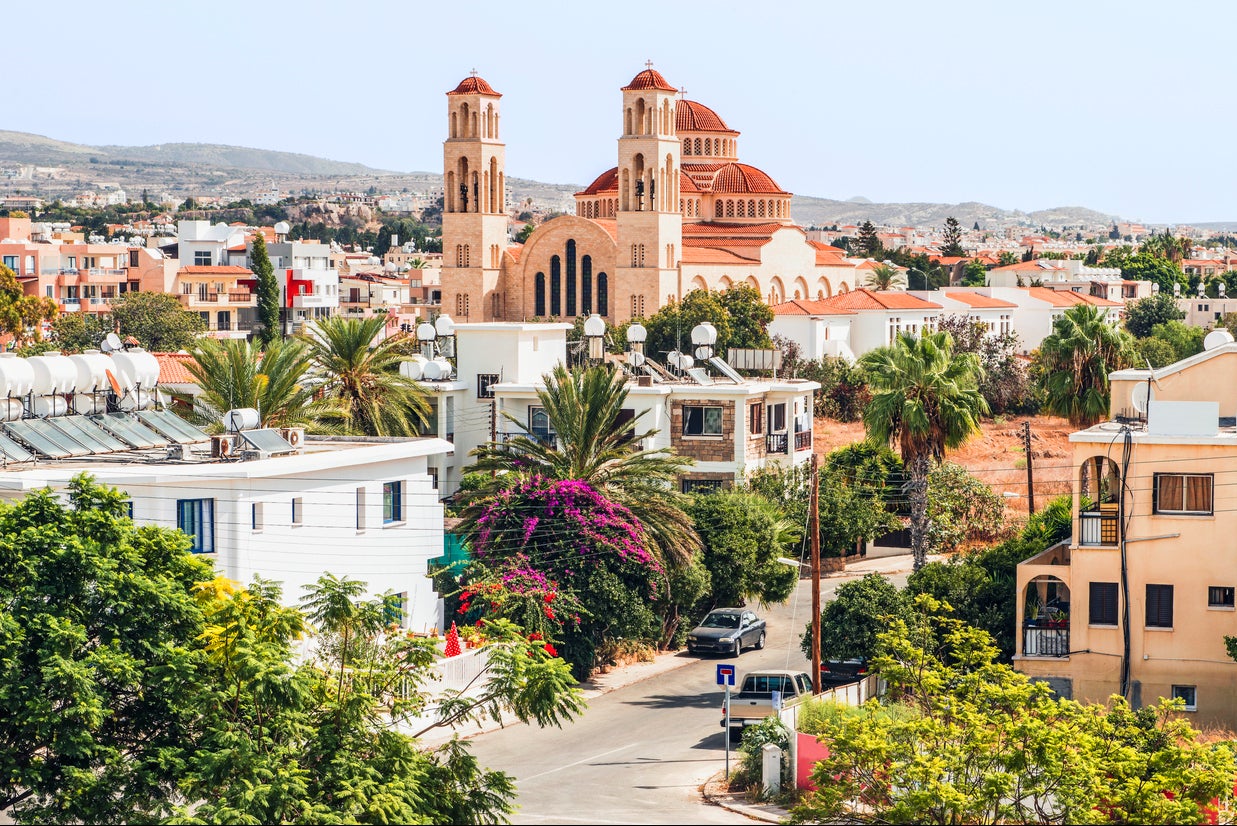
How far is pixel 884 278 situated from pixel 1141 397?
288 ft

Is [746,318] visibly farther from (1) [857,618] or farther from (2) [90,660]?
(2) [90,660]

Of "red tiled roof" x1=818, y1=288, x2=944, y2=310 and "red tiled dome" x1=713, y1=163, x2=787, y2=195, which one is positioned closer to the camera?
"red tiled roof" x1=818, y1=288, x2=944, y2=310

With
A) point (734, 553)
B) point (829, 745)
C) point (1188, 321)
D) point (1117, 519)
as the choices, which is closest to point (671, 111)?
point (1188, 321)

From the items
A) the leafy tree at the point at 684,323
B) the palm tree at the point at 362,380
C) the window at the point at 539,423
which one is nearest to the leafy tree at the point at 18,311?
the leafy tree at the point at 684,323

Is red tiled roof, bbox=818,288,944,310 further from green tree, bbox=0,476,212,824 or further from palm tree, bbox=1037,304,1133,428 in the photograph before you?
green tree, bbox=0,476,212,824

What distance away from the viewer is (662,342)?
80.6 m

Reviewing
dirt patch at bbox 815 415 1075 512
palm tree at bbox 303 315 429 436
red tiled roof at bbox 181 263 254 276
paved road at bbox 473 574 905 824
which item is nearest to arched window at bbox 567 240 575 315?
red tiled roof at bbox 181 263 254 276

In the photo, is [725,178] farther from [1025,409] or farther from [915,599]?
[915,599]

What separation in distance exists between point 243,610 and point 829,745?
7332mm

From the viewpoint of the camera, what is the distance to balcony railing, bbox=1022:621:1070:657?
30.4m

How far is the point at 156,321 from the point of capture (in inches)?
3506

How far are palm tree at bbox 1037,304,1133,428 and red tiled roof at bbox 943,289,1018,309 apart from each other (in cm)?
5256

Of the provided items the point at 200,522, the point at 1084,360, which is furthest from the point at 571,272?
the point at 200,522

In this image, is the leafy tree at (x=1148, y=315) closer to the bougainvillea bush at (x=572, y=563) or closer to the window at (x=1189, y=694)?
the bougainvillea bush at (x=572, y=563)
